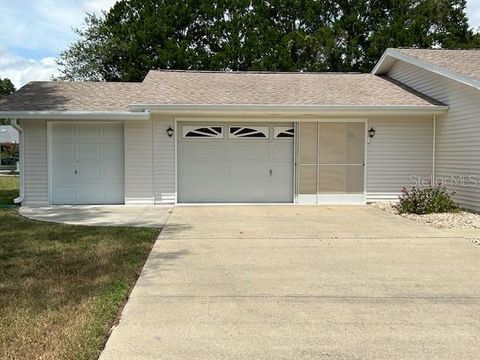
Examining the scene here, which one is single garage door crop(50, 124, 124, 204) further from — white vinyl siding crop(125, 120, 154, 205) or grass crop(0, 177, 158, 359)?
grass crop(0, 177, 158, 359)

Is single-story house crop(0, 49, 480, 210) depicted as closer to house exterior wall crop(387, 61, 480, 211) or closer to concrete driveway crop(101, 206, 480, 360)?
house exterior wall crop(387, 61, 480, 211)

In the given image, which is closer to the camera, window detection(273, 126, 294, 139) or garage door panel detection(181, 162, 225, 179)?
garage door panel detection(181, 162, 225, 179)

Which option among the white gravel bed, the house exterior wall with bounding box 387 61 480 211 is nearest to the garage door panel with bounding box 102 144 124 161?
the white gravel bed

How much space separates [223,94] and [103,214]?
15.8ft

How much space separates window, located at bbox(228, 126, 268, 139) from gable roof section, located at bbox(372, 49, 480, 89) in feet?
15.4

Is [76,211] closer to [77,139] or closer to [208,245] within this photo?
[77,139]

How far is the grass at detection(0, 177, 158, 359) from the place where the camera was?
12.3 feet

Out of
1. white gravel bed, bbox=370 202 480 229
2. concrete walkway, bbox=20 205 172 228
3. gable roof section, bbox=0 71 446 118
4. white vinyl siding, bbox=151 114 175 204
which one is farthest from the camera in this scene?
white vinyl siding, bbox=151 114 175 204

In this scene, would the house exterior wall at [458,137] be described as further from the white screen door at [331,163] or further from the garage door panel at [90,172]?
the garage door panel at [90,172]

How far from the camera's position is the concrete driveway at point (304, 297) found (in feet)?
12.5

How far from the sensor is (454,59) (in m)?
13.0

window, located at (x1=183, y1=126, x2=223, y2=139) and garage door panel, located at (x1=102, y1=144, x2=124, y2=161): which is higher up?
window, located at (x1=183, y1=126, x2=223, y2=139)

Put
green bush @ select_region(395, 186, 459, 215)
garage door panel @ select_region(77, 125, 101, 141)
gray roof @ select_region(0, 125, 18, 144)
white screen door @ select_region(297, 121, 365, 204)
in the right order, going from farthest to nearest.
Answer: gray roof @ select_region(0, 125, 18, 144) → white screen door @ select_region(297, 121, 365, 204) → garage door panel @ select_region(77, 125, 101, 141) → green bush @ select_region(395, 186, 459, 215)

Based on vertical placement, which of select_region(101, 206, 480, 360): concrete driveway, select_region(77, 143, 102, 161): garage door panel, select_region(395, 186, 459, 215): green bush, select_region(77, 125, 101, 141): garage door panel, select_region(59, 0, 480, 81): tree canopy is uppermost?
select_region(59, 0, 480, 81): tree canopy
